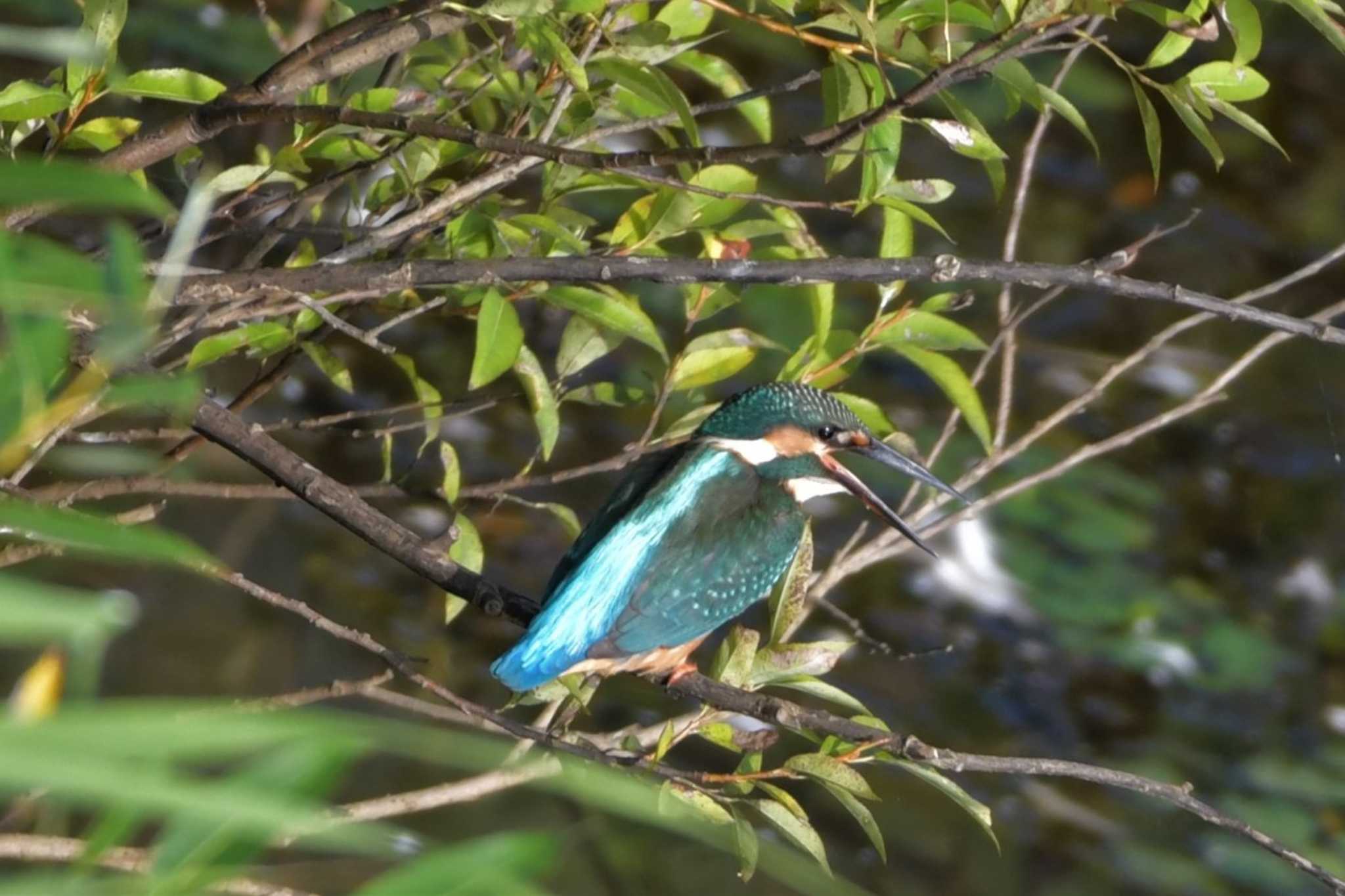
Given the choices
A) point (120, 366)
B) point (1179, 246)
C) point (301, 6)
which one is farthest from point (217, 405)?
point (1179, 246)

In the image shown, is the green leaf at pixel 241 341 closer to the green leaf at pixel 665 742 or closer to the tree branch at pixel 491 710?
the tree branch at pixel 491 710

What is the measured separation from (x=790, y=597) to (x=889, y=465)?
378 millimetres

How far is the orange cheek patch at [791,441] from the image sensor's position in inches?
73.7

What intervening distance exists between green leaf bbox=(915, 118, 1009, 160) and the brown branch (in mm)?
106

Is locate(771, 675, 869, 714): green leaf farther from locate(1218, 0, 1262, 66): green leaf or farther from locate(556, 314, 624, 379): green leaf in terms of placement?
locate(1218, 0, 1262, 66): green leaf

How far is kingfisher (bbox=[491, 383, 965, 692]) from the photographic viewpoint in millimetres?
1729

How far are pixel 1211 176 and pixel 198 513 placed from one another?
274 cm

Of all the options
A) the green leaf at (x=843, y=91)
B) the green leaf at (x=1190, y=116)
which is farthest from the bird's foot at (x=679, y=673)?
the green leaf at (x=1190, y=116)

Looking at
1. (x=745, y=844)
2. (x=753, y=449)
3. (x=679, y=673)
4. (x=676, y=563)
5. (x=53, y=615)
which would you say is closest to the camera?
(x=53, y=615)

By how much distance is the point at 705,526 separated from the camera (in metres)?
1.83

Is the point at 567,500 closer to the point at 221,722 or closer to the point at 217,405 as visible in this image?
the point at 217,405

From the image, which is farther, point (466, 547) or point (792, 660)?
point (466, 547)

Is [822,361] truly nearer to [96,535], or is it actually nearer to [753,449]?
[753,449]

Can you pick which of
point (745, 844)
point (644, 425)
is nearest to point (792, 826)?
point (745, 844)
